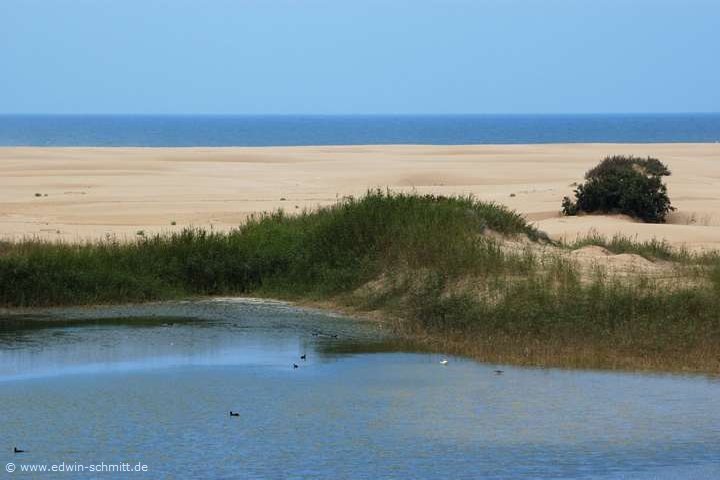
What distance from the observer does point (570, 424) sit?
10977 millimetres

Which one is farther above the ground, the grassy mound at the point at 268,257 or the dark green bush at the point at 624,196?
Answer: the dark green bush at the point at 624,196

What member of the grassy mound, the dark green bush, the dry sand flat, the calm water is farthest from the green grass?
the dark green bush

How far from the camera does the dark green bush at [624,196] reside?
28317 mm

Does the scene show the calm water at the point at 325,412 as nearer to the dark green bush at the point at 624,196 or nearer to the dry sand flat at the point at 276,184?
the dry sand flat at the point at 276,184

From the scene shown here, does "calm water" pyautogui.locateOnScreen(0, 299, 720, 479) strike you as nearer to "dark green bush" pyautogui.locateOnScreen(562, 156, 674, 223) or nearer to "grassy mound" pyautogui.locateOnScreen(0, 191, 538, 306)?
"grassy mound" pyautogui.locateOnScreen(0, 191, 538, 306)

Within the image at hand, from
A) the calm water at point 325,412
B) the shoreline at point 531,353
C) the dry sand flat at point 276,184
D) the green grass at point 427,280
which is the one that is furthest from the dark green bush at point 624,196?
the calm water at point 325,412

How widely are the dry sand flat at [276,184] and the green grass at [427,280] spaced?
17.8 ft

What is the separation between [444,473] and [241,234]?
429 inches

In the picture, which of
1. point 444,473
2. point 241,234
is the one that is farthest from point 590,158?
point 444,473

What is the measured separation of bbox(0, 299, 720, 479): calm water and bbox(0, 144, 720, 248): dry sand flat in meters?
9.67

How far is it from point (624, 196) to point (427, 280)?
1286 cm

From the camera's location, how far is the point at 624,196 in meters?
28.2

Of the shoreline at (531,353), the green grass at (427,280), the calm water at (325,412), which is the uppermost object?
the green grass at (427,280)

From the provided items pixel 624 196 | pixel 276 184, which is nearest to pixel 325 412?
pixel 624 196
